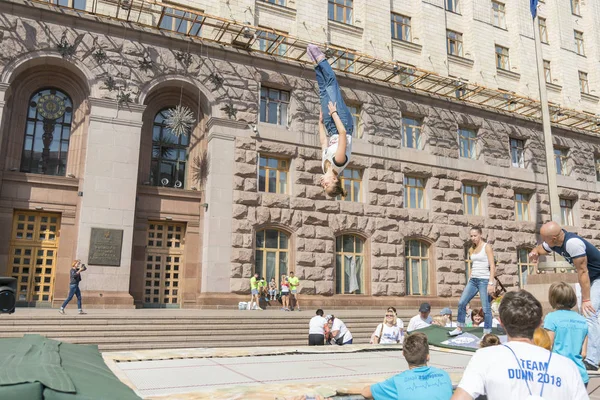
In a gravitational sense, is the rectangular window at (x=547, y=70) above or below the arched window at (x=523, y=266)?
above

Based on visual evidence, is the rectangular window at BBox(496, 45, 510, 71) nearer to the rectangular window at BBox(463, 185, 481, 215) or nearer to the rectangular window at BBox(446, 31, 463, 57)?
the rectangular window at BBox(446, 31, 463, 57)

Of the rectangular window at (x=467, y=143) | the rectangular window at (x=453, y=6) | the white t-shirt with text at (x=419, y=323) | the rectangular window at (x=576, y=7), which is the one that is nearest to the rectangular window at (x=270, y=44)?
the rectangular window at (x=467, y=143)

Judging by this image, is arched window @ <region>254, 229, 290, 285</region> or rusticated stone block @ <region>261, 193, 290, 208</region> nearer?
arched window @ <region>254, 229, 290, 285</region>

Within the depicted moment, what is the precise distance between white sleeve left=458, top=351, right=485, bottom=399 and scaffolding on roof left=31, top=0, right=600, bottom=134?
19476 mm

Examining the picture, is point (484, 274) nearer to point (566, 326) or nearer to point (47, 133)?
point (566, 326)

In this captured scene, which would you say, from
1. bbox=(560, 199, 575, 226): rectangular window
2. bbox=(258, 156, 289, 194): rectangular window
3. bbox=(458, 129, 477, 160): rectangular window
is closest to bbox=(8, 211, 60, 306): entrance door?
bbox=(258, 156, 289, 194): rectangular window

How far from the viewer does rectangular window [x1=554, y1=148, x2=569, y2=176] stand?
31.4 meters

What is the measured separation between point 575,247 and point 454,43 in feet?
86.2

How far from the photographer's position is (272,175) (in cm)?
2298

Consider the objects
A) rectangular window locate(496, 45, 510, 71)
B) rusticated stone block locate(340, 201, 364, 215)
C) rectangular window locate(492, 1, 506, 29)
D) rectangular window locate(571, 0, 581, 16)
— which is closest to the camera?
rusticated stone block locate(340, 201, 364, 215)

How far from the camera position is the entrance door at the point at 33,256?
1930cm

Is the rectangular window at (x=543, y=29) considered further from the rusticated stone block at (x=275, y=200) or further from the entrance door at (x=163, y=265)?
the entrance door at (x=163, y=265)

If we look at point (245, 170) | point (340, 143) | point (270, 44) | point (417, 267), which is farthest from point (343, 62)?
point (340, 143)

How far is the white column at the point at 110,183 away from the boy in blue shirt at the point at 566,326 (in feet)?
56.1
